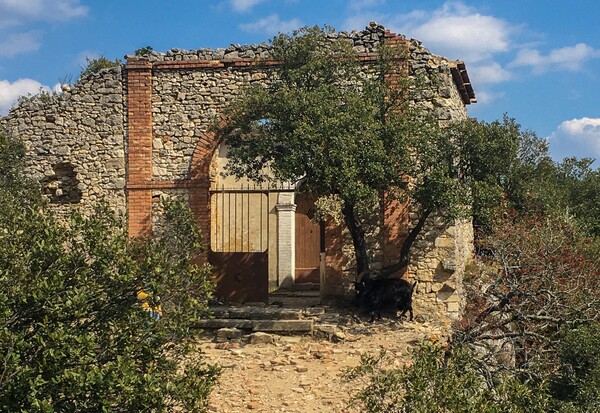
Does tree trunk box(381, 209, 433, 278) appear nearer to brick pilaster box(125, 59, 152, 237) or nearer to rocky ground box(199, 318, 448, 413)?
rocky ground box(199, 318, 448, 413)

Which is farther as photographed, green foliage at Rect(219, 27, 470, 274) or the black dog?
the black dog

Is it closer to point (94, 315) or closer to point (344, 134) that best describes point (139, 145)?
point (344, 134)

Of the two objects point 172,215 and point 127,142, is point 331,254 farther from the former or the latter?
point 172,215

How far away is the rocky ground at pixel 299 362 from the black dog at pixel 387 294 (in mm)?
267

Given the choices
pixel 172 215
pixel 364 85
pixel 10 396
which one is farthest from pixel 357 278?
pixel 10 396

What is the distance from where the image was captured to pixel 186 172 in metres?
14.0

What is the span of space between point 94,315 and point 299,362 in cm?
516

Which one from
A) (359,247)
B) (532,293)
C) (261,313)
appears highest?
(359,247)

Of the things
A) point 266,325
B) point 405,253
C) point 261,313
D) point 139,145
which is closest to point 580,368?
point 405,253

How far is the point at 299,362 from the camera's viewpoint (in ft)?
33.4

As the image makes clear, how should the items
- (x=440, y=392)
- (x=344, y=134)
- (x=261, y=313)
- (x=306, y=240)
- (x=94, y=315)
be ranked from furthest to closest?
1. (x=306, y=240)
2. (x=261, y=313)
3. (x=344, y=134)
4. (x=94, y=315)
5. (x=440, y=392)

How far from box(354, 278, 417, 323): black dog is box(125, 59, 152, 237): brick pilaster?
482 centimetres

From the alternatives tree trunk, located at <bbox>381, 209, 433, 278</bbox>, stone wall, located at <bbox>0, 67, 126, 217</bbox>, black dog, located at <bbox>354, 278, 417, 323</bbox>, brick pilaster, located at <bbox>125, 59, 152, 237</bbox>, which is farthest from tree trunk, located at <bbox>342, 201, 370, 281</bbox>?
stone wall, located at <bbox>0, 67, 126, 217</bbox>

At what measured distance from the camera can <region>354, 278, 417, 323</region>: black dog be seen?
1216 centimetres
